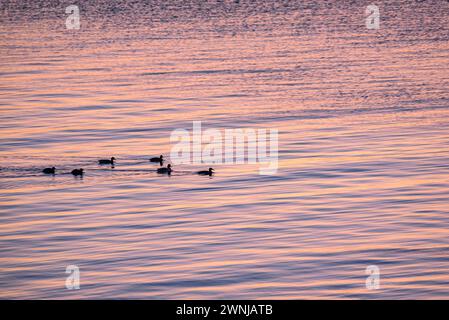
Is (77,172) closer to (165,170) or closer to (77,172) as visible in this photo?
(77,172)

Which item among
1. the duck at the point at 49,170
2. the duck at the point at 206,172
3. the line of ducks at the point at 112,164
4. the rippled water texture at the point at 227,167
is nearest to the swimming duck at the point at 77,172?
the line of ducks at the point at 112,164

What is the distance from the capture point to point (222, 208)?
26.5 meters

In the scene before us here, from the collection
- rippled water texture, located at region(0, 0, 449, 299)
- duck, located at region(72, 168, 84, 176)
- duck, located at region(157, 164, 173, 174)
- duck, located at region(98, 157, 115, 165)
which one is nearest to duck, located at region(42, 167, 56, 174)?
rippled water texture, located at region(0, 0, 449, 299)

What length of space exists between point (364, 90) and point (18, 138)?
Result: 51.8 ft

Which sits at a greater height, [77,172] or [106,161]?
[106,161]

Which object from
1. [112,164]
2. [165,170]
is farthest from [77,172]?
[165,170]

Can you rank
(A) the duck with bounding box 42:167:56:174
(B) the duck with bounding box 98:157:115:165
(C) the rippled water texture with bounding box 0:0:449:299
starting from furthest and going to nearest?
(B) the duck with bounding box 98:157:115:165 < (A) the duck with bounding box 42:167:56:174 < (C) the rippled water texture with bounding box 0:0:449:299

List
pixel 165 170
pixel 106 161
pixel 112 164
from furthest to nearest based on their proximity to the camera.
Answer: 1. pixel 112 164
2. pixel 106 161
3. pixel 165 170

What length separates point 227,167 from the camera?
1215 inches

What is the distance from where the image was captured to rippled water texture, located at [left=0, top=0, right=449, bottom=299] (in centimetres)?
2170

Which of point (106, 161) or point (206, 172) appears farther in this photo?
point (106, 161)

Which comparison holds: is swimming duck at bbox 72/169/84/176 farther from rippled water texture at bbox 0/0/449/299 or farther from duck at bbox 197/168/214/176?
duck at bbox 197/168/214/176

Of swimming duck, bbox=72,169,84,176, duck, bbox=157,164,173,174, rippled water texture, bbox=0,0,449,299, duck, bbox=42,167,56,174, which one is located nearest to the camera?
rippled water texture, bbox=0,0,449,299

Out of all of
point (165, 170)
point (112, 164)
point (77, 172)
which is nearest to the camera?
point (77, 172)
